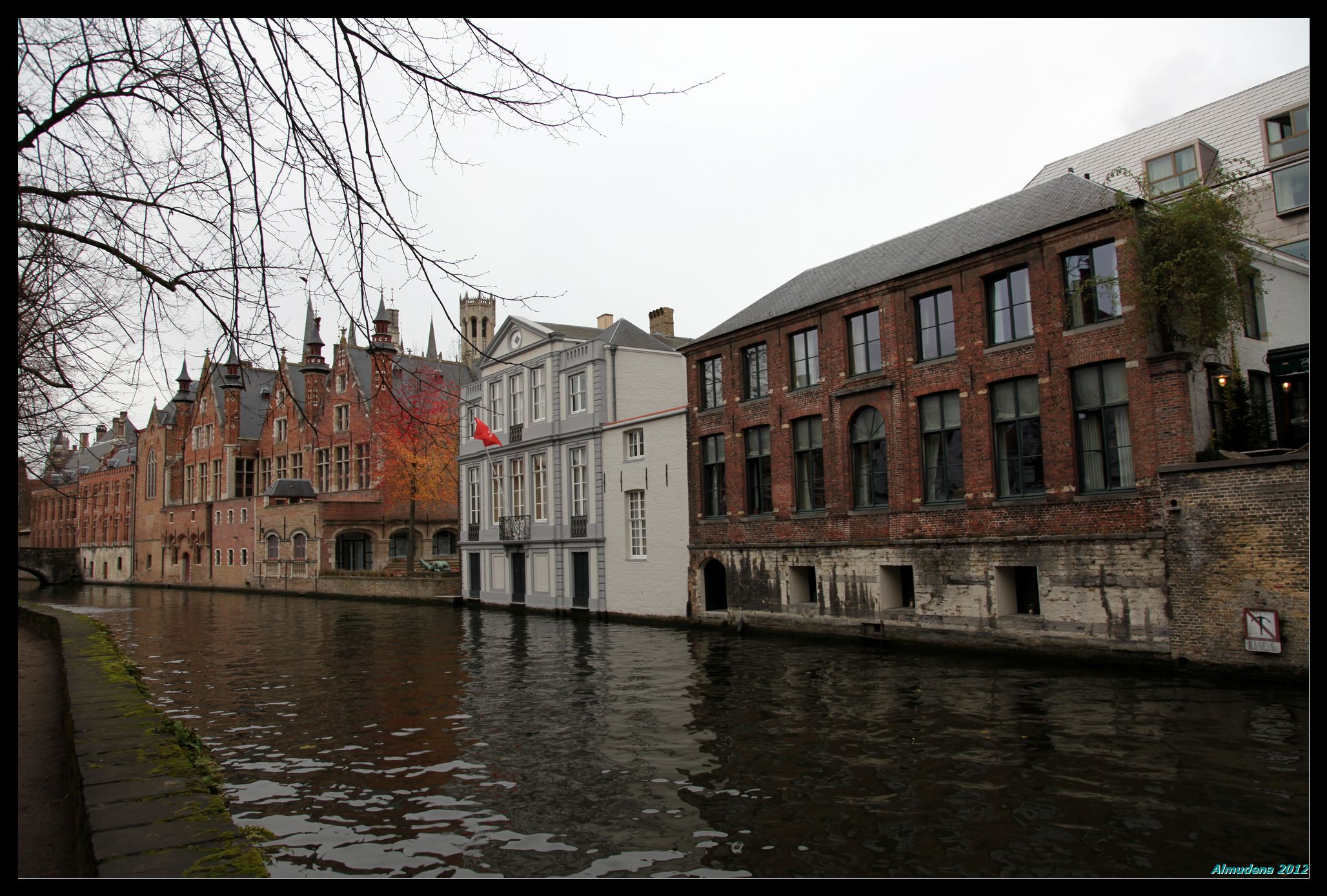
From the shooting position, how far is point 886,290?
2009 centimetres

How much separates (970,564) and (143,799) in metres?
15.8

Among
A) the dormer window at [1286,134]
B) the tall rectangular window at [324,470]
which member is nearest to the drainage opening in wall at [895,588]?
the dormer window at [1286,134]

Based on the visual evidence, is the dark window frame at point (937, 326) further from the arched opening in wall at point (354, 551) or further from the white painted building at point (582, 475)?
the arched opening in wall at point (354, 551)

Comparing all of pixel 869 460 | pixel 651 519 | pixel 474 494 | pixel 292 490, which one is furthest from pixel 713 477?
pixel 292 490

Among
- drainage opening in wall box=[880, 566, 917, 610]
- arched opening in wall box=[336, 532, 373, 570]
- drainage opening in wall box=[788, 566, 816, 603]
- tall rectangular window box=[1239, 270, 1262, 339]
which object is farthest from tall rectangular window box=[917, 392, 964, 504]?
arched opening in wall box=[336, 532, 373, 570]

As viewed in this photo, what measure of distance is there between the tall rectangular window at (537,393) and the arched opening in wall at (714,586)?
1026cm

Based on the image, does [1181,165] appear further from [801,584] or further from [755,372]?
[801,584]

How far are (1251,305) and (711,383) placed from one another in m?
13.2

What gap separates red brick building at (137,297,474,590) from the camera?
152 feet

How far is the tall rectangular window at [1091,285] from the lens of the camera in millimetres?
16078

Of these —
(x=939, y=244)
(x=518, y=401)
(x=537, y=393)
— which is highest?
(x=939, y=244)

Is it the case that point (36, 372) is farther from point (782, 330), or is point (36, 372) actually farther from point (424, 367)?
point (424, 367)

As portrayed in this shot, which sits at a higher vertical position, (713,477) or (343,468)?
(343,468)

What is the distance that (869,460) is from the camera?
2052cm
